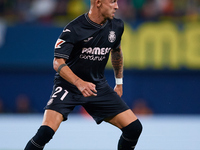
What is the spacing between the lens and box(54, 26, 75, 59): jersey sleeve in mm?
4988

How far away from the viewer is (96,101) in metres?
5.38

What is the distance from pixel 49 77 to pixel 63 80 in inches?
295

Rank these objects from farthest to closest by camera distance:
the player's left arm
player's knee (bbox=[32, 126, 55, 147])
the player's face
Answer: the player's left arm → the player's face → player's knee (bbox=[32, 126, 55, 147])

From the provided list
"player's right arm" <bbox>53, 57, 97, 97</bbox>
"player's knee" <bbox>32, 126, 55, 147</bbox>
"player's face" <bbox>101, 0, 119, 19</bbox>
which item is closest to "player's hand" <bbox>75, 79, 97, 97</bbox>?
"player's right arm" <bbox>53, 57, 97, 97</bbox>

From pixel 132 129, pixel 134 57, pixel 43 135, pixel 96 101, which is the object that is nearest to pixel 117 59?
pixel 96 101

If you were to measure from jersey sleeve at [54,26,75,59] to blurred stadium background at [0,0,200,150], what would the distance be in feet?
22.4

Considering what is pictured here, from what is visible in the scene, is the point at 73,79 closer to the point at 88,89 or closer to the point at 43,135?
the point at 88,89

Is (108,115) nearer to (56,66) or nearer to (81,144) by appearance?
(56,66)

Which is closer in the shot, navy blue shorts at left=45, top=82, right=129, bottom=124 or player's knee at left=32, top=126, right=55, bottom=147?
player's knee at left=32, top=126, right=55, bottom=147

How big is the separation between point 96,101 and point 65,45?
83cm

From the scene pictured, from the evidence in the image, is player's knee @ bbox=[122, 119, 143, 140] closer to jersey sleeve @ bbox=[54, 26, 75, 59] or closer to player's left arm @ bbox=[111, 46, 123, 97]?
player's left arm @ bbox=[111, 46, 123, 97]

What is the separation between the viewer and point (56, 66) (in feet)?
16.4

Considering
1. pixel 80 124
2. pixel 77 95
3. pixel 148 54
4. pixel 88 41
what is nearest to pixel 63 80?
pixel 77 95

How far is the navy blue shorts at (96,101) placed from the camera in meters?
5.21
